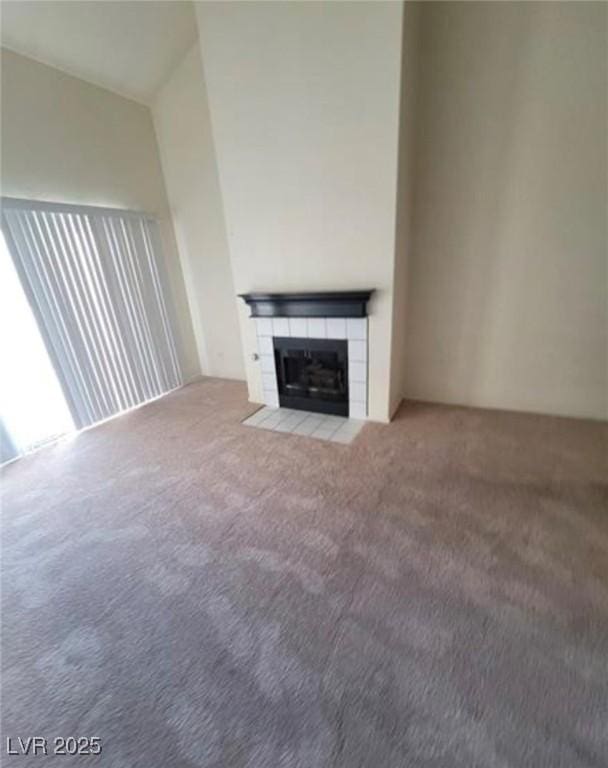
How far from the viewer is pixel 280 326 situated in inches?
113

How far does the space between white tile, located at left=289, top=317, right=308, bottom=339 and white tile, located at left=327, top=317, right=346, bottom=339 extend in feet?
0.68

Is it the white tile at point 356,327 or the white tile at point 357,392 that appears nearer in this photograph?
the white tile at point 356,327

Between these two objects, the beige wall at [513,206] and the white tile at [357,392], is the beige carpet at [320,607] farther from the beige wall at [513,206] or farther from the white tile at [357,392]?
the beige wall at [513,206]

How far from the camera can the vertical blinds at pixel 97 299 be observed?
2.61m

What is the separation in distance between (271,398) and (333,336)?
0.91 m

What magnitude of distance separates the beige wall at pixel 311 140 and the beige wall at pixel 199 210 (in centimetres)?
81

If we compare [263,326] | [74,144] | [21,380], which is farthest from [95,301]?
[263,326]

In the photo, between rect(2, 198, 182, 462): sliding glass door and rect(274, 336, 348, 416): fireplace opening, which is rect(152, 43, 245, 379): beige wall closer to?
rect(2, 198, 182, 462): sliding glass door

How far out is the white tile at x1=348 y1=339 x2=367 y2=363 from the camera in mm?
2623

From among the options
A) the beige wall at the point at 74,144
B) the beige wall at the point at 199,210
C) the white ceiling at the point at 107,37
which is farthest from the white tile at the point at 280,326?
the white ceiling at the point at 107,37

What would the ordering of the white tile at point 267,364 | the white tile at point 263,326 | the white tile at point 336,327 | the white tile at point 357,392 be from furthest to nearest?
the white tile at point 267,364, the white tile at point 263,326, the white tile at point 357,392, the white tile at point 336,327

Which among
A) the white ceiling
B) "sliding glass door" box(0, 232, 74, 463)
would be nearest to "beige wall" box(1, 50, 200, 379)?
the white ceiling

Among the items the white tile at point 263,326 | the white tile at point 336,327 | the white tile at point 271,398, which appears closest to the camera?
the white tile at point 336,327

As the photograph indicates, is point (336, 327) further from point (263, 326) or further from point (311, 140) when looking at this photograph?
point (311, 140)
